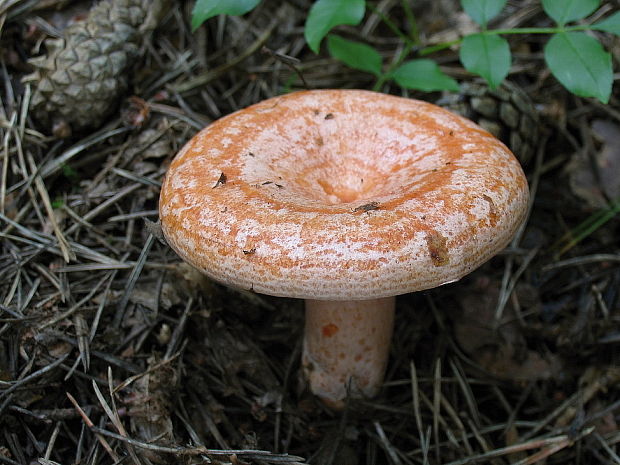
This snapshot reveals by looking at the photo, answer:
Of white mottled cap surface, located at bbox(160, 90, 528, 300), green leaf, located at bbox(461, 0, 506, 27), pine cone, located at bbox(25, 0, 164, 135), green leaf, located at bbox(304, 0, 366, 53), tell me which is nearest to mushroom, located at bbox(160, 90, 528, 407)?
white mottled cap surface, located at bbox(160, 90, 528, 300)

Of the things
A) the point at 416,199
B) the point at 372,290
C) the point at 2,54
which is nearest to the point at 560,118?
the point at 416,199

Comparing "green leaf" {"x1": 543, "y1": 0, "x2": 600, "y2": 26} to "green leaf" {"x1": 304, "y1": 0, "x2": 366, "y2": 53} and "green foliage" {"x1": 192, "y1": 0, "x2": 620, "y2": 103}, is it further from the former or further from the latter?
"green leaf" {"x1": 304, "y1": 0, "x2": 366, "y2": 53}

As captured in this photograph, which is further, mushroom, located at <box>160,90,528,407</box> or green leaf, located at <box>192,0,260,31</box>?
green leaf, located at <box>192,0,260,31</box>

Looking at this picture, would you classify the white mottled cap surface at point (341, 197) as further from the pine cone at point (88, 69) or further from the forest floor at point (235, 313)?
the pine cone at point (88, 69)

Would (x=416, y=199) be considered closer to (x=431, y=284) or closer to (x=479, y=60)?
(x=431, y=284)

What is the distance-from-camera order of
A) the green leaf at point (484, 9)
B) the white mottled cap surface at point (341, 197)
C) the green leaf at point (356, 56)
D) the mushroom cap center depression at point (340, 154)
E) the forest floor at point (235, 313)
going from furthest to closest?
1. the green leaf at point (356, 56)
2. the green leaf at point (484, 9)
3. the forest floor at point (235, 313)
4. the mushroom cap center depression at point (340, 154)
5. the white mottled cap surface at point (341, 197)

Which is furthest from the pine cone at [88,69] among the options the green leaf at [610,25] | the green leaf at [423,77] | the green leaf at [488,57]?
the green leaf at [610,25]

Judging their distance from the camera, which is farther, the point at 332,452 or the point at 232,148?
the point at 332,452
